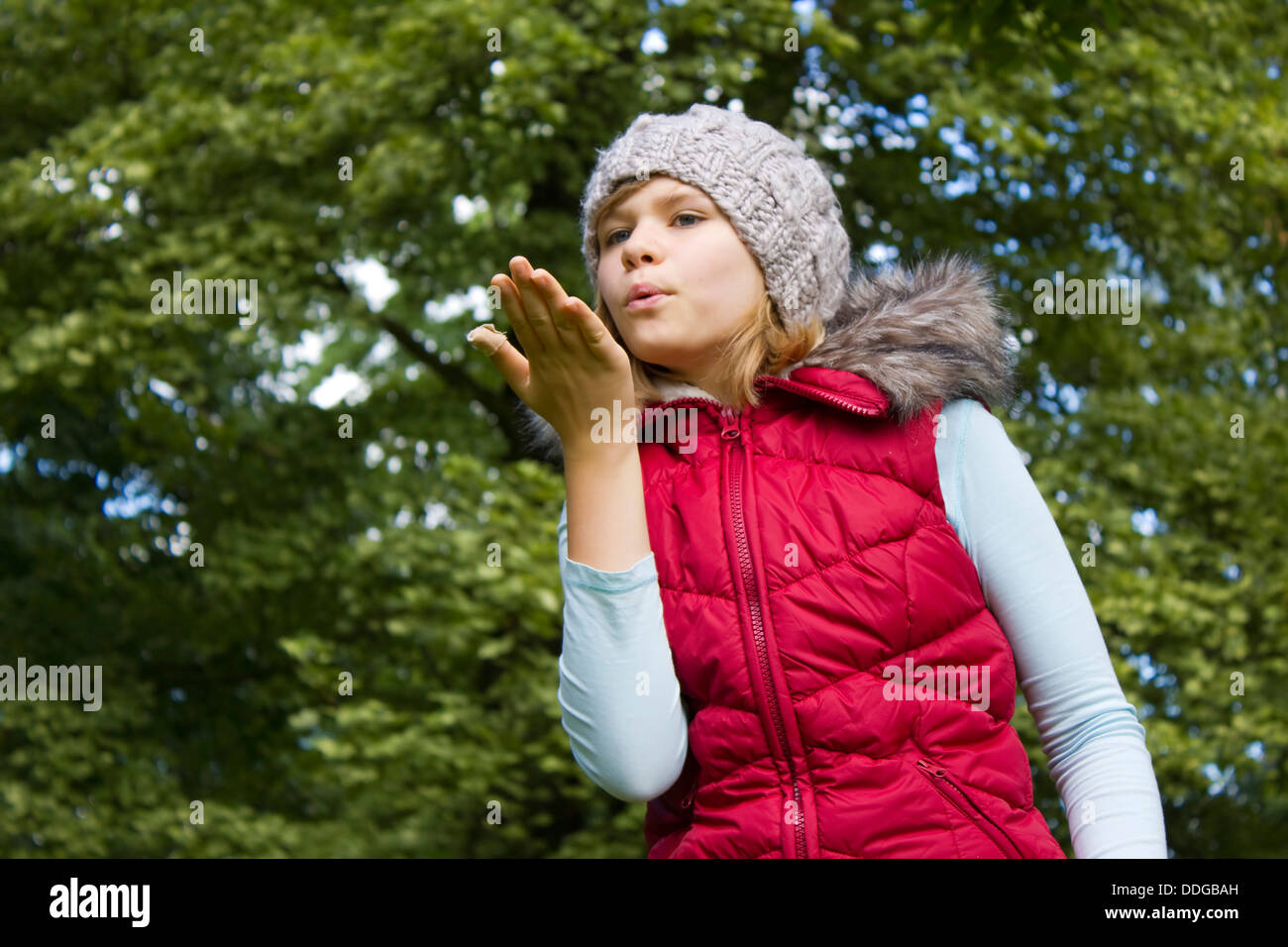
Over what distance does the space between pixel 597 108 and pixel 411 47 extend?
102cm

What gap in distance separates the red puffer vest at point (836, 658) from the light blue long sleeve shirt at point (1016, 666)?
0.04 metres

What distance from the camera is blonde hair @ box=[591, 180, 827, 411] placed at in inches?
69.7

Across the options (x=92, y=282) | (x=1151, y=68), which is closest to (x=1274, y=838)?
(x=1151, y=68)

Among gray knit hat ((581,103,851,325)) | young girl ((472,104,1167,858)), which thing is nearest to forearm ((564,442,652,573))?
young girl ((472,104,1167,858))

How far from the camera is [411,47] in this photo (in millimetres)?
6641

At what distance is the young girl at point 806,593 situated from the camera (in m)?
1.52

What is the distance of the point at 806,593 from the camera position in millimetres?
1563

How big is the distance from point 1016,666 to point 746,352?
0.56 meters

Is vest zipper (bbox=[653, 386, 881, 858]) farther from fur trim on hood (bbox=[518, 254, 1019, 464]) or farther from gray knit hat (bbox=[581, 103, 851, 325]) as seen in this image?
gray knit hat (bbox=[581, 103, 851, 325])

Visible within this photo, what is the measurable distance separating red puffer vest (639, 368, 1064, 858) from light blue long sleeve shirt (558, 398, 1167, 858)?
35 mm

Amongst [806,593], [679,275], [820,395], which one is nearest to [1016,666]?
[806,593]

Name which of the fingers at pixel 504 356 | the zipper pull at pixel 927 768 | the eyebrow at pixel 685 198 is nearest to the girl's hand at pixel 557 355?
the fingers at pixel 504 356

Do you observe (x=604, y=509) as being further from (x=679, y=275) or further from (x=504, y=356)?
(x=679, y=275)

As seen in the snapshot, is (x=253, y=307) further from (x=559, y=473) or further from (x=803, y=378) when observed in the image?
(x=803, y=378)
